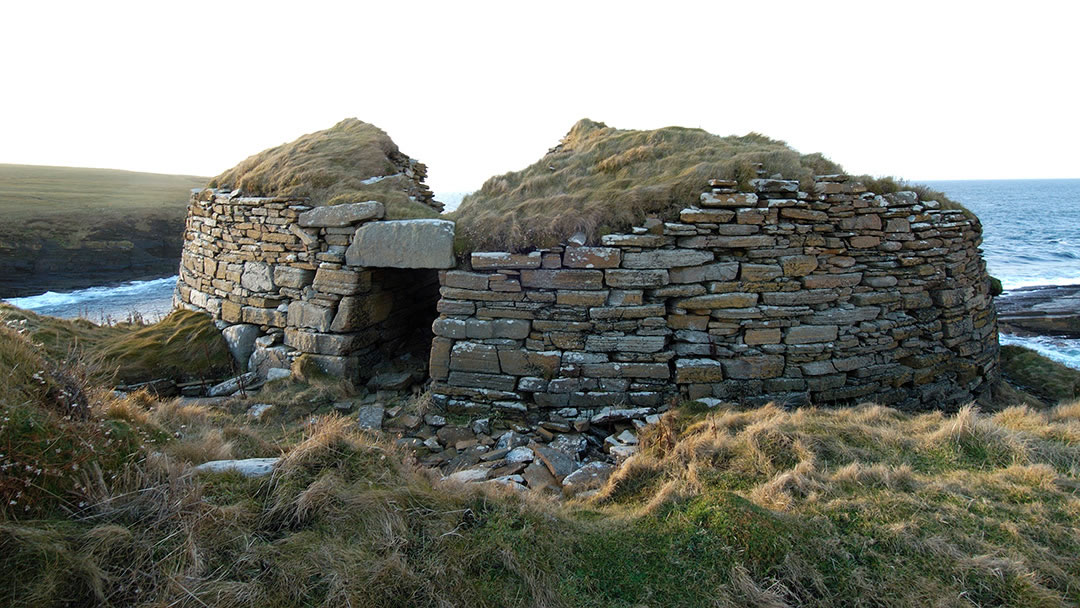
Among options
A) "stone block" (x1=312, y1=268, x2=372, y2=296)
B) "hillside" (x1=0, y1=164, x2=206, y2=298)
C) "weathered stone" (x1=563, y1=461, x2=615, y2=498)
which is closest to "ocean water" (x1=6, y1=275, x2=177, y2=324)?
"hillside" (x1=0, y1=164, x2=206, y2=298)

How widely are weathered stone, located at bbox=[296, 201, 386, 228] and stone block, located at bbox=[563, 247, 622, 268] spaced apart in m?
2.87

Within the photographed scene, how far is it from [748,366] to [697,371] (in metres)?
0.64

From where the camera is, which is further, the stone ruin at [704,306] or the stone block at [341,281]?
the stone block at [341,281]

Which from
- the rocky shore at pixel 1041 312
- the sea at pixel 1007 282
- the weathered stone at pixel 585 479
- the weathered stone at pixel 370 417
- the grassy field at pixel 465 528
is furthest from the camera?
the rocky shore at pixel 1041 312

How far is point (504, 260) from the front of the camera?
6.70 meters

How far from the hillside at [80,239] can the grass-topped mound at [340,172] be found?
17.3m

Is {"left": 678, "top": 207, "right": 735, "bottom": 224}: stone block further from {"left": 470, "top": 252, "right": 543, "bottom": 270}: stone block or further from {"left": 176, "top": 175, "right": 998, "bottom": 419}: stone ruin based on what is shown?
{"left": 470, "top": 252, "right": 543, "bottom": 270}: stone block

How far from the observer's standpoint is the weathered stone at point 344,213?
24.5 ft

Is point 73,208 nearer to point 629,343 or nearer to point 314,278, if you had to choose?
point 314,278

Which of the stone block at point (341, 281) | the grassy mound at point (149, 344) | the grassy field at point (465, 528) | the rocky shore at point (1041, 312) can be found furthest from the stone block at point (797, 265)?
the rocky shore at point (1041, 312)

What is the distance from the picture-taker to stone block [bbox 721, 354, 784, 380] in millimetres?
6582

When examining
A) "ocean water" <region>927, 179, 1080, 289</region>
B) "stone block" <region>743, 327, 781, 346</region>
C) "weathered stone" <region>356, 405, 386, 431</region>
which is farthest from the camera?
"ocean water" <region>927, 179, 1080, 289</region>

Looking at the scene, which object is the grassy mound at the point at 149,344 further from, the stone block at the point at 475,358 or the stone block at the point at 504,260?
the stone block at the point at 504,260

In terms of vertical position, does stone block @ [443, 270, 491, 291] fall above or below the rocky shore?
above
